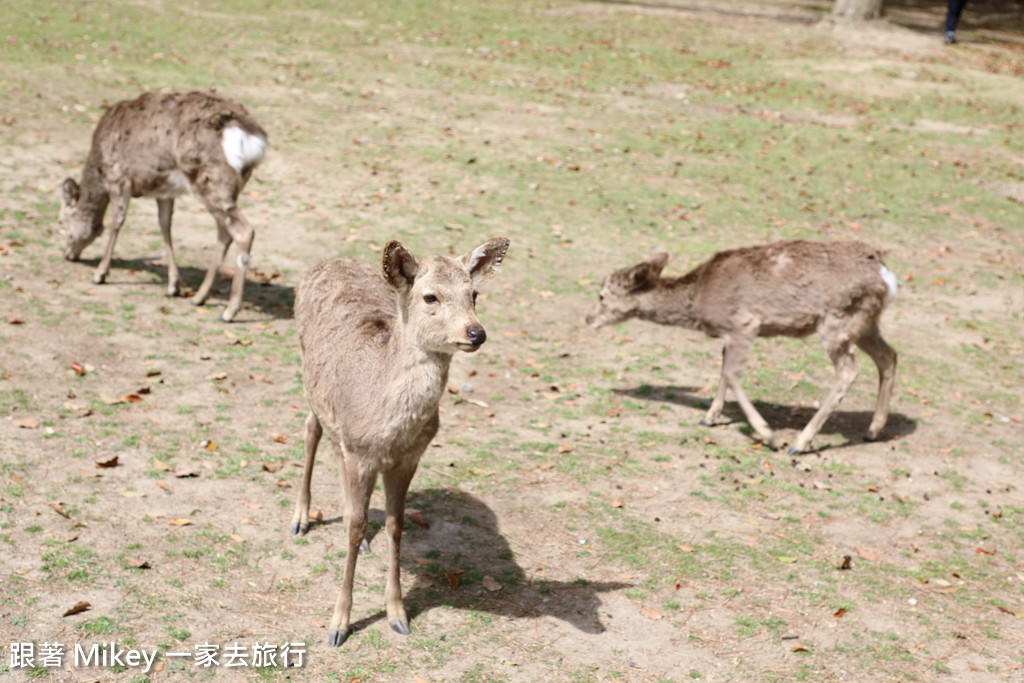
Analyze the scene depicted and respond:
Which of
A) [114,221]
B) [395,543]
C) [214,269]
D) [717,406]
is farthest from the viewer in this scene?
[114,221]

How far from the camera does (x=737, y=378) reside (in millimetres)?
9242

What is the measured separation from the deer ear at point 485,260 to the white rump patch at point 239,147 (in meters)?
5.71

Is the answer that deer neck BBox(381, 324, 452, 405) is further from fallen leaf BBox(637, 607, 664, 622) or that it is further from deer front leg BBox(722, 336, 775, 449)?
deer front leg BBox(722, 336, 775, 449)

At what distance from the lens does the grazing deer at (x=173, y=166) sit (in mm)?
10523

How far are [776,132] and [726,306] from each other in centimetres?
1120

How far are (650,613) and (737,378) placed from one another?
335 cm

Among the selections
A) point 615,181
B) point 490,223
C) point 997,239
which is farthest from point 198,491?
point 997,239

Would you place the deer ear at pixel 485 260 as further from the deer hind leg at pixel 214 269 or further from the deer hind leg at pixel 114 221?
the deer hind leg at pixel 114 221

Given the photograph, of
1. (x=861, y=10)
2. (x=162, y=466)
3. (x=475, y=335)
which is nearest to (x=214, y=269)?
(x=162, y=466)

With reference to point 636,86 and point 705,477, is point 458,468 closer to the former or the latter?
point 705,477

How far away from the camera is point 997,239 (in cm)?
1540

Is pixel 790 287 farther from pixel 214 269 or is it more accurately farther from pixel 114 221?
pixel 114 221

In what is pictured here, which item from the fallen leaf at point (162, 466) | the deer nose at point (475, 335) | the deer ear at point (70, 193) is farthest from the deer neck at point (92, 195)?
the deer nose at point (475, 335)

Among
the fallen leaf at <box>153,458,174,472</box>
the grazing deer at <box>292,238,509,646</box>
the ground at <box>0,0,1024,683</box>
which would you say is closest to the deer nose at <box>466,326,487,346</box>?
the grazing deer at <box>292,238,509,646</box>
